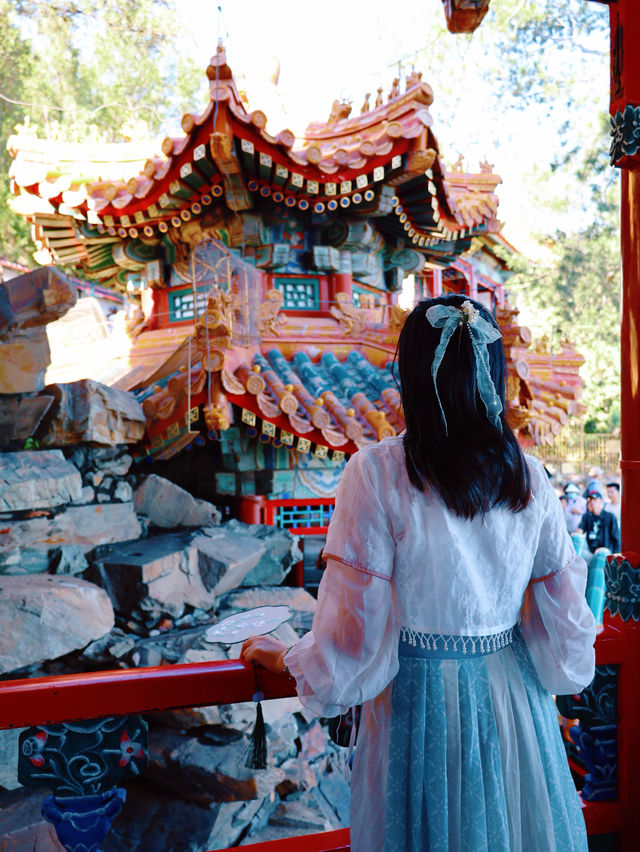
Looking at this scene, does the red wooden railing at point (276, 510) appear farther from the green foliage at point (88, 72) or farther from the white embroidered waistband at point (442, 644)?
the green foliage at point (88, 72)

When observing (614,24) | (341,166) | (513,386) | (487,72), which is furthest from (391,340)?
(487,72)

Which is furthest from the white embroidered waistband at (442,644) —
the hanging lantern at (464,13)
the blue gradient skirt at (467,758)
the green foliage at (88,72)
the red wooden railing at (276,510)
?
the green foliage at (88,72)

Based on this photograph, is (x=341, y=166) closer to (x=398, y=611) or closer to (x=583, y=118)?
(x=398, y=611)

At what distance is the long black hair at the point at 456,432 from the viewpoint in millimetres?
1033

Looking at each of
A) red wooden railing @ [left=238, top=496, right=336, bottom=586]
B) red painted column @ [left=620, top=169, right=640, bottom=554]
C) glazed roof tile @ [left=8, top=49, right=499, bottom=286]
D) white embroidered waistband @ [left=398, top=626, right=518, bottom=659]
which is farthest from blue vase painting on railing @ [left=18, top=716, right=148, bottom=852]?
glazed roof tile @ [left=8, top=49, right=499, bottom=286]

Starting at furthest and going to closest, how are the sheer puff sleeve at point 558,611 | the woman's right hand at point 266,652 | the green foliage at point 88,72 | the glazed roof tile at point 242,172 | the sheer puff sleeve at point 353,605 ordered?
the green foliage at point 88,72, the glazed roof tile at point 242,172, the woman's right hand at point 266,652, the sheer puff sleeve at point 558,611, the sheer puff sleeve at point 353,605

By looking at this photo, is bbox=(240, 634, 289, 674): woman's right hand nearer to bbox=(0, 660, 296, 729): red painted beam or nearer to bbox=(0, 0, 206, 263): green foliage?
bbox=(0, 660, 296, 729): red painted beam

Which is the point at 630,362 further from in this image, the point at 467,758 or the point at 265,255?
the point at 265,255

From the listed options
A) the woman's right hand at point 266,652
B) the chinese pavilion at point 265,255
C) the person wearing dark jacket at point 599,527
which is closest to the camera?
the woman's right hand at point 266,652

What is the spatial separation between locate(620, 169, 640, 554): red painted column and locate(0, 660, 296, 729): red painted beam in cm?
117

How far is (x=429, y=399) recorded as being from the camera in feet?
3.42

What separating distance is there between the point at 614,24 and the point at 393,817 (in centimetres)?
219

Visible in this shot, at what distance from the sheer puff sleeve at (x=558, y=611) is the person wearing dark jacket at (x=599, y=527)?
638cm

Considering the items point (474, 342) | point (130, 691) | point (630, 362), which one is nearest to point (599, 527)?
point (630, 362)
